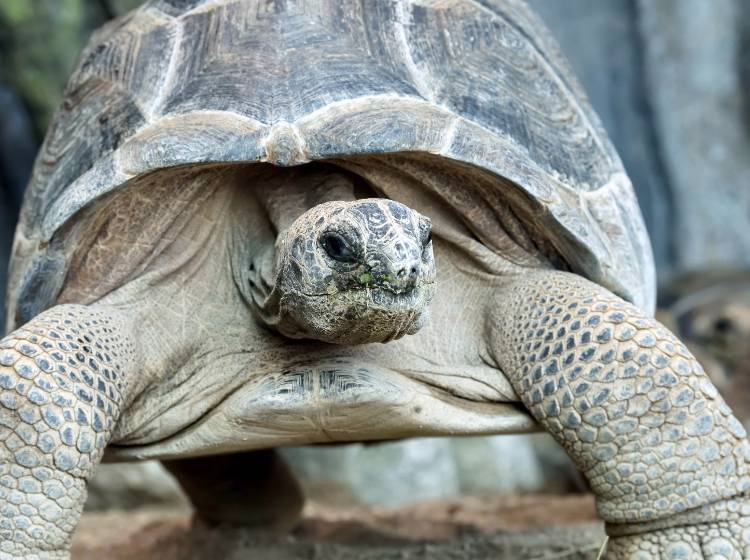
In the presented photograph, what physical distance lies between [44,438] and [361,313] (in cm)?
88

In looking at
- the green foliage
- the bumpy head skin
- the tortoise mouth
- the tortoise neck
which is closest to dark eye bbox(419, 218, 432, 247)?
the bumpy head skin

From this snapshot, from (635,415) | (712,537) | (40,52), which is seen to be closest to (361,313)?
(635,415)

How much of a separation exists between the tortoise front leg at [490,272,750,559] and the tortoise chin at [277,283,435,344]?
19.6 inches

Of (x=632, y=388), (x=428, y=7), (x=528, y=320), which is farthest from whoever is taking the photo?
(x=428, y=7)

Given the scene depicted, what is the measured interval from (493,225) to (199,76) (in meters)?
0.99

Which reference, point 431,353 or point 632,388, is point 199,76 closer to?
point 431,353

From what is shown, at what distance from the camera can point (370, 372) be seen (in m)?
3.25

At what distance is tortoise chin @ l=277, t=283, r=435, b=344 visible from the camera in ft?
9.02

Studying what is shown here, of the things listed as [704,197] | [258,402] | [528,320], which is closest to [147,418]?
[258,402]

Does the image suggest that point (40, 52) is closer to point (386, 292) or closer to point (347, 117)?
point (347, 117)

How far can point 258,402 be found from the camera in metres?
3.20

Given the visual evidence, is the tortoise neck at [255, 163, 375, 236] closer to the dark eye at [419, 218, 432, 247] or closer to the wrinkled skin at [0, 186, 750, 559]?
the wrinkled skin at [0, 186, 750, 559]

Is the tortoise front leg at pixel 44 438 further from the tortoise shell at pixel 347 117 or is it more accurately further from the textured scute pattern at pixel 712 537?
the textured scute pattern at pixel 712 537

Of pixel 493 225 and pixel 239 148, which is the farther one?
pixel 493 225
